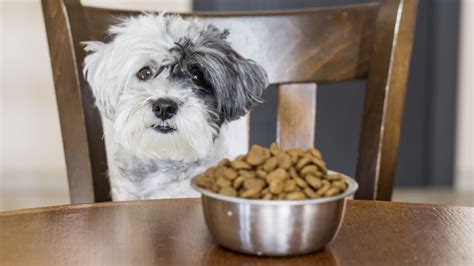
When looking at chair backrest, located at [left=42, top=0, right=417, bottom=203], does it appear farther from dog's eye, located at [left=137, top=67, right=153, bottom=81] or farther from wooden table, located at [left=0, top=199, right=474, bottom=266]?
wooden table, located at [left=0, top=199, right=474, bottom=266]

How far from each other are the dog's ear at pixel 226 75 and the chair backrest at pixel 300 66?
54 mm

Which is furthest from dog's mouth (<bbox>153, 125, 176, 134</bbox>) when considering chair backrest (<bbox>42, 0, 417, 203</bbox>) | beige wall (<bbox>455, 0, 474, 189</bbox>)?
beige wall (<bbox>455, 0, 474, 189</bbox>)

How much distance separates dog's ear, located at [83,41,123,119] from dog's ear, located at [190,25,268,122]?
11 centimetres

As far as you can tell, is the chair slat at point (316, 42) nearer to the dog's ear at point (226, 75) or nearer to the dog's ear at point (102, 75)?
the dog's ear at point (226, 75)

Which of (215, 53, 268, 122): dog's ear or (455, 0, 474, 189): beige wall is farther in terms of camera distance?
(455, 0, 474, 189): beige wall

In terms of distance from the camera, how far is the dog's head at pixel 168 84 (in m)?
0.96

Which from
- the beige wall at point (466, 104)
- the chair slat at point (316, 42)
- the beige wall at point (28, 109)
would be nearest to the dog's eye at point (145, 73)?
the chair slat at point (316, 42)

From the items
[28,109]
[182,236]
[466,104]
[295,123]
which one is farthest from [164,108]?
[466,104]

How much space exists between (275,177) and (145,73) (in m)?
0.47

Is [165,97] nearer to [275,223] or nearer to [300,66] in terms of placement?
[300,66]

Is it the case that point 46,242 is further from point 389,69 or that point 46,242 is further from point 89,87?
point 389,69

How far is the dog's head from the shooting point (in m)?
0.96

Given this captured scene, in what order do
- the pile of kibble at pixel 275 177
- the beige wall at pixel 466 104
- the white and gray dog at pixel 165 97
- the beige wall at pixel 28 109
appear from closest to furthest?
the pile of kibble at pixel 275 177 → the white and gray dog at pixel 165 97 → the beige wall at pixel 28 109 → the beige wall at pixel 466 104

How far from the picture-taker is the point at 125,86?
3.25 feet
